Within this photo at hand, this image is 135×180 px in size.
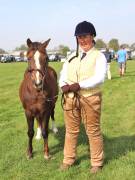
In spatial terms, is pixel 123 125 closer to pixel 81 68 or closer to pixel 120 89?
pixel 81 68

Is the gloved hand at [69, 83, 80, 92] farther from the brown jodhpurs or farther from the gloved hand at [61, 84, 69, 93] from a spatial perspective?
the brown jodhpurs

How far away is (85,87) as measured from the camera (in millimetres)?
7414

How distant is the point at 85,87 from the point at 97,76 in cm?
29

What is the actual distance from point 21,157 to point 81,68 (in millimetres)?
2762

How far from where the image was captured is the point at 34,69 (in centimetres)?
830

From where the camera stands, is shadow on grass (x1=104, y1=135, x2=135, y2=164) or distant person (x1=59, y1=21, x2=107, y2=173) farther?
shadow on grass (x1=104, y1=135, x2=135, y2=164)

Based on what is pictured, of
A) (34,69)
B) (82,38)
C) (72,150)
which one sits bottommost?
(72,150)

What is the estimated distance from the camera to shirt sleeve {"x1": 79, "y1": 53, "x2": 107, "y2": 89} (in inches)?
288

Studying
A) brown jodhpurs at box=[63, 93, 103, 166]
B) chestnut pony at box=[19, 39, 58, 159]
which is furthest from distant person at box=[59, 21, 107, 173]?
chestnut pony at box=[19, 39, 58, 159]

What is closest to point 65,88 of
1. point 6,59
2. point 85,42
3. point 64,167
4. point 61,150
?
point 85,42

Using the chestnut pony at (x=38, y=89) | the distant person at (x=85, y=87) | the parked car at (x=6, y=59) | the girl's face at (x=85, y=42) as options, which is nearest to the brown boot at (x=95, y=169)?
the distant person at (x=85, y=87)

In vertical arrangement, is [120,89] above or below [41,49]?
below

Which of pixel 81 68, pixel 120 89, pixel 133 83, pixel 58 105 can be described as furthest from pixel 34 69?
pixel 133 83

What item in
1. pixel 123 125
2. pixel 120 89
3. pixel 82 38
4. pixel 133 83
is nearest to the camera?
pixel 82 38
